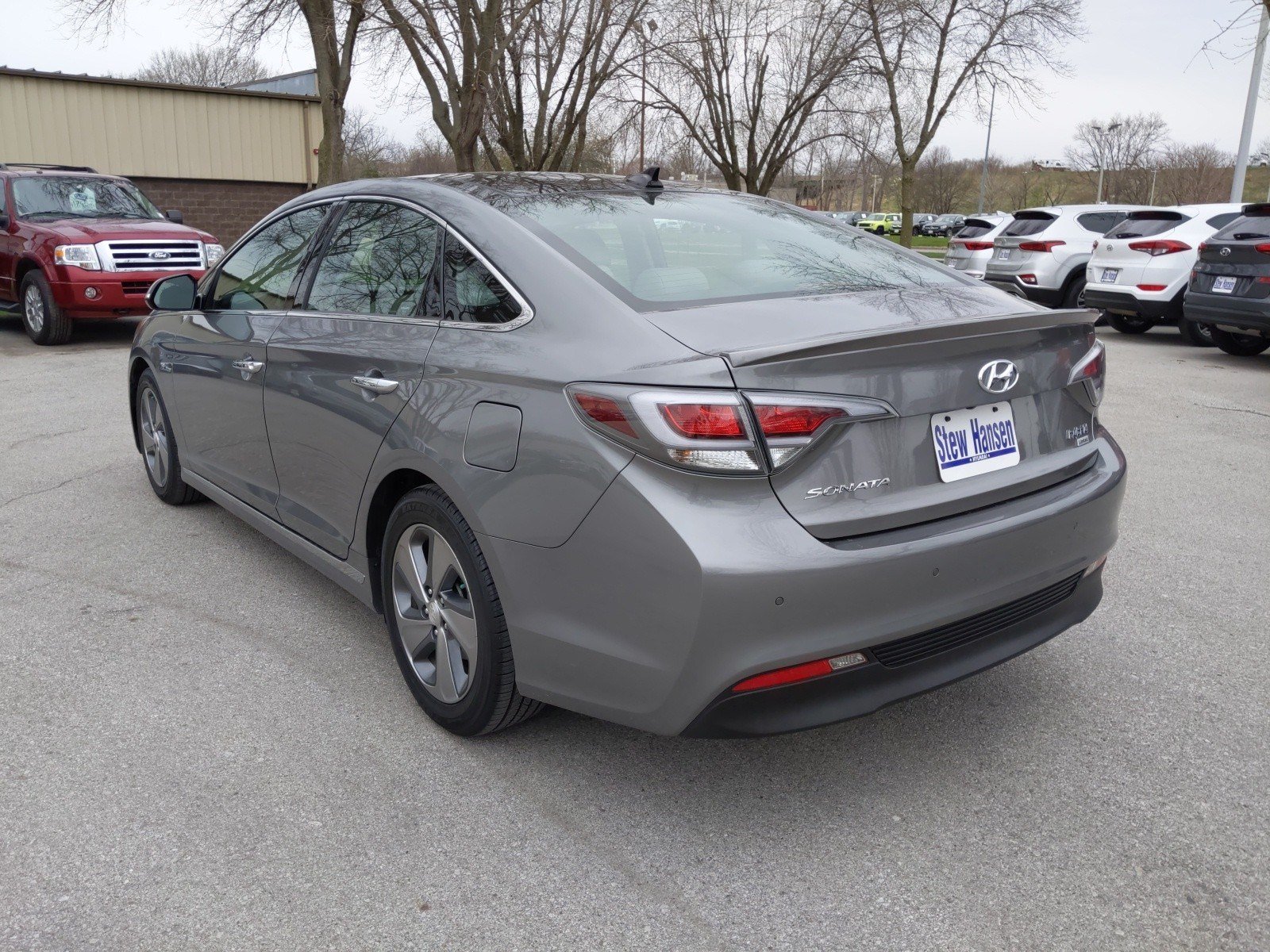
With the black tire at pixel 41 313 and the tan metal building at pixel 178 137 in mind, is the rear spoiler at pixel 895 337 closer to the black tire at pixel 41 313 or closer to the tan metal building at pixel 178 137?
the black tire at pixel 41 313

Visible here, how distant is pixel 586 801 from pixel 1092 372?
1843 millimetres

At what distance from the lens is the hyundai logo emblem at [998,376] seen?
2682mm

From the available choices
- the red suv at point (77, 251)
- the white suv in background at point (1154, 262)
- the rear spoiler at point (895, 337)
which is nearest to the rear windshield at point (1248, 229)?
the white suv in background at point (1154, 262)

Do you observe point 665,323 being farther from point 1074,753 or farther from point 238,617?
point 238,617

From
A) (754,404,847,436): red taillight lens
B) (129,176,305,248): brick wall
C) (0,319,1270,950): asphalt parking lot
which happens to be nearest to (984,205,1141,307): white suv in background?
(0,319,1270,950): asphalt parking lot

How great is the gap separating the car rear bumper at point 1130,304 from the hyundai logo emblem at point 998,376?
1099cm

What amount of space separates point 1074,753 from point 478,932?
1753mm

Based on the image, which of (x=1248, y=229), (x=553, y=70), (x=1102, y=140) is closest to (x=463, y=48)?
(x=553, y=70)

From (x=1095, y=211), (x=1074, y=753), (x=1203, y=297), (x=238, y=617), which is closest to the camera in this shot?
(x=1074, y=753)

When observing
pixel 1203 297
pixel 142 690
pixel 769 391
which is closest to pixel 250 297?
pixel 142 690

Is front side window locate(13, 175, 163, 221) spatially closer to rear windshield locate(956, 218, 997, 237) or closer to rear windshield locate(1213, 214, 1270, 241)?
rear windshield locate(1213, 214, 1270, 241)

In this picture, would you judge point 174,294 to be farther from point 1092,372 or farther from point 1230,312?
point 1230,312

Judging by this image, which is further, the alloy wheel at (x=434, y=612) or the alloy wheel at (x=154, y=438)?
the alloy wheel at (x=154, y=438)

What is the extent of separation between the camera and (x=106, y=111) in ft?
76.2
